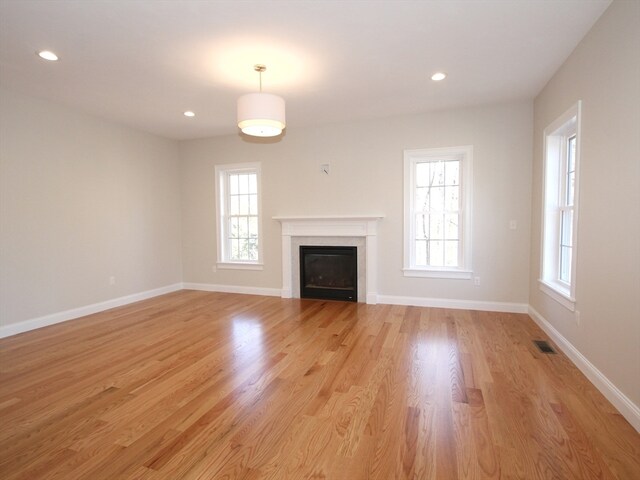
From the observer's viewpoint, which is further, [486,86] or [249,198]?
[249,198]

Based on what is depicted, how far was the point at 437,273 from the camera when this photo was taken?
4.55 m

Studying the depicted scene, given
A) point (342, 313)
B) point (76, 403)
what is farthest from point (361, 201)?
point (76, 403)

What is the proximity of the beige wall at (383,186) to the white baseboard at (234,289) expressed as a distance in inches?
3.5

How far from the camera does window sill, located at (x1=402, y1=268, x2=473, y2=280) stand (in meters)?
4.44

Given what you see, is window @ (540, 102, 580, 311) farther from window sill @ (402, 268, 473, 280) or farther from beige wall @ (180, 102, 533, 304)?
window sill @ (402, 268, 473, 280)

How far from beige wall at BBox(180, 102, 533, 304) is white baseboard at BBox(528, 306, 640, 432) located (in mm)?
1197

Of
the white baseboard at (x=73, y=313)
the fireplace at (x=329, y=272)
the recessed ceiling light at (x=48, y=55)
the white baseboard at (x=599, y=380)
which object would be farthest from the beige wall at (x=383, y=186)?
the recessed ceiling light at (x=48, y=55)

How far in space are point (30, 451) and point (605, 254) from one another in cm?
374

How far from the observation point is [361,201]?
4.89 m

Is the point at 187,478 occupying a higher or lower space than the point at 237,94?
lower

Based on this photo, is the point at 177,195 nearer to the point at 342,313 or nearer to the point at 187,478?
the point at 342,313

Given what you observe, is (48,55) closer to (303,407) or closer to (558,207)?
(303,407)

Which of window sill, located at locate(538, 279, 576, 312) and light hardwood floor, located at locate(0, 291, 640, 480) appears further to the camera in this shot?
window sill, located at locate(538, 279, 576, 312)

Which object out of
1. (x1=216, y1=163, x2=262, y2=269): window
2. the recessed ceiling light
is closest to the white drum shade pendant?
the recessed ceiling light
